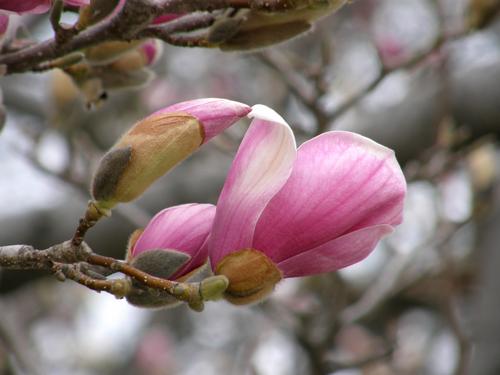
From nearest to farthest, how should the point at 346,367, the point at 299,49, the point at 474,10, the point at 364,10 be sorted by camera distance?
1. the point at 346,367
2. the point at 474,10
3. the point at 299,49
4. the point at 364,10

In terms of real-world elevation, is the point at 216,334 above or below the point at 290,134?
below

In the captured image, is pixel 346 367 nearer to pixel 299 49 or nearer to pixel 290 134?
pixel 290 134

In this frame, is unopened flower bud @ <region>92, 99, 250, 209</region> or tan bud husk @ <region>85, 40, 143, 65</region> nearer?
unopened flower bud @ <region>92, 99, 250, 209</region>

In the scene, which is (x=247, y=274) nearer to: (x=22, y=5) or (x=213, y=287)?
(x=213, y=287)

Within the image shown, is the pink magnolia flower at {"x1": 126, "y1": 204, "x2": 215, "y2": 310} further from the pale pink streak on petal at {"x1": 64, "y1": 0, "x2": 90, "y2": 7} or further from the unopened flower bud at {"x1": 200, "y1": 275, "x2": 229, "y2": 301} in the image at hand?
the pale pink streak on petal at {"x1": 64, "y1": 0, "x2": 90, "y2": 7}

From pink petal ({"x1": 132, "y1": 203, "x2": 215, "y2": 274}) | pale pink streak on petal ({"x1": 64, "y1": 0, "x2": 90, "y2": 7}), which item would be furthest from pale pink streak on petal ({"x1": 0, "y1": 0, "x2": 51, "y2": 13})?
pink petal ({"x1": 132, "y1": 203, "x2": 215, "y2": 274})

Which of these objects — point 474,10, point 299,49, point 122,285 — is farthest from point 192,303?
point 299,49
